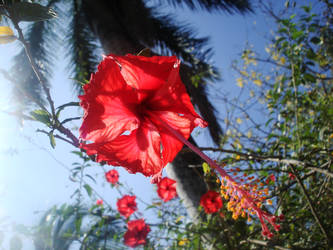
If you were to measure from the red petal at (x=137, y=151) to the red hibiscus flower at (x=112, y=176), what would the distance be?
6.25ft

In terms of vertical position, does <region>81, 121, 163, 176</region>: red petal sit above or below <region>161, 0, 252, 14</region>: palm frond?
below

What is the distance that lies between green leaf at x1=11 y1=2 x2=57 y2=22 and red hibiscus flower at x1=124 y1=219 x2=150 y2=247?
1846mm

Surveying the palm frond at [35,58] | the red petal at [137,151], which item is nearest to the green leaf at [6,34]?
the red petal at [137,151]

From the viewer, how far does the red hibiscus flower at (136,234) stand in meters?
1.97

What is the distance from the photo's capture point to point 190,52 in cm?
440

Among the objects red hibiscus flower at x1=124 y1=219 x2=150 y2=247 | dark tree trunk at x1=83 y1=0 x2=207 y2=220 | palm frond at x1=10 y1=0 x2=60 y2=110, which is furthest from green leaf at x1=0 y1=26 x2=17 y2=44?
palm frond at x1=10 y1=0 x2=60 y2=110

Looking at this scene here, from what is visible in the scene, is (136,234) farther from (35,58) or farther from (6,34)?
(35,58)

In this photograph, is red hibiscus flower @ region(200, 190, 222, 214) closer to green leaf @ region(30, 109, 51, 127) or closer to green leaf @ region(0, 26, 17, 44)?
green leaf @ region(30, 109, 51, 127)

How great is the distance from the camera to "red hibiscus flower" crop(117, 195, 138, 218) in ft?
7.22

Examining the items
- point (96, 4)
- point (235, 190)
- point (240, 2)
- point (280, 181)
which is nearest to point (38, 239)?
point (235, 190)

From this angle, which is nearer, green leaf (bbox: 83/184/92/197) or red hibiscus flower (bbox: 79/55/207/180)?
red hibiscus flower (bbox: 79/55/207/180)

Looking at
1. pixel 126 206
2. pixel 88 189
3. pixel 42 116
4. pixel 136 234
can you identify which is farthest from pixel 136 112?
pixel 126 206

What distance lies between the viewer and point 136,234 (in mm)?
2000

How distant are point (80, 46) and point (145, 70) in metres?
4.30
